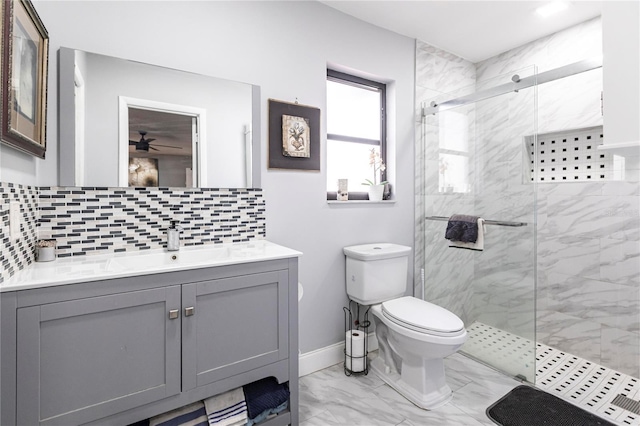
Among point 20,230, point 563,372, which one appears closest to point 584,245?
point 563,372

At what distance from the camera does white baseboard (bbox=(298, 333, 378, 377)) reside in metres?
2.17

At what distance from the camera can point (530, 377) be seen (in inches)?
82.6

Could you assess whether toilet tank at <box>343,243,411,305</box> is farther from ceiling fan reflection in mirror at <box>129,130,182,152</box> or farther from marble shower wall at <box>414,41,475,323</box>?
ceiling fan reflection in mirror at <box>129,130,182,152</box>

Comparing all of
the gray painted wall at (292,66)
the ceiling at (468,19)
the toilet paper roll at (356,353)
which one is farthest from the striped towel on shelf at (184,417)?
the ceiling at (468,19)

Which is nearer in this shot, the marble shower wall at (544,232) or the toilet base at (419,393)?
the toilet base at (419,393)

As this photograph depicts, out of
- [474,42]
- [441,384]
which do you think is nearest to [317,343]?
[441,384]

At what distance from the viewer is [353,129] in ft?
8.56

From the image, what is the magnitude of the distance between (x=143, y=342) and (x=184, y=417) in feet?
1.39

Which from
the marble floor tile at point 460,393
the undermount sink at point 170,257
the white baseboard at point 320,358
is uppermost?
the undermount sink at point 170,257

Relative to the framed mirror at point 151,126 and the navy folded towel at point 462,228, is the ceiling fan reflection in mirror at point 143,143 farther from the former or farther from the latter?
the navy folded towel at point 462,228

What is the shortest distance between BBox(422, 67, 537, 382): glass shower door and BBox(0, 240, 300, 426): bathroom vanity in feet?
5.10

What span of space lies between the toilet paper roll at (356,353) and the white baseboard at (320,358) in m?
0.16

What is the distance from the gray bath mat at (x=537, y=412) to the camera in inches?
67.3

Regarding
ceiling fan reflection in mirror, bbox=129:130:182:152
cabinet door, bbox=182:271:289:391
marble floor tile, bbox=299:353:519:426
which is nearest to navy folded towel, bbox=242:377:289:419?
cabinet door, bbox=182:271:289:391
